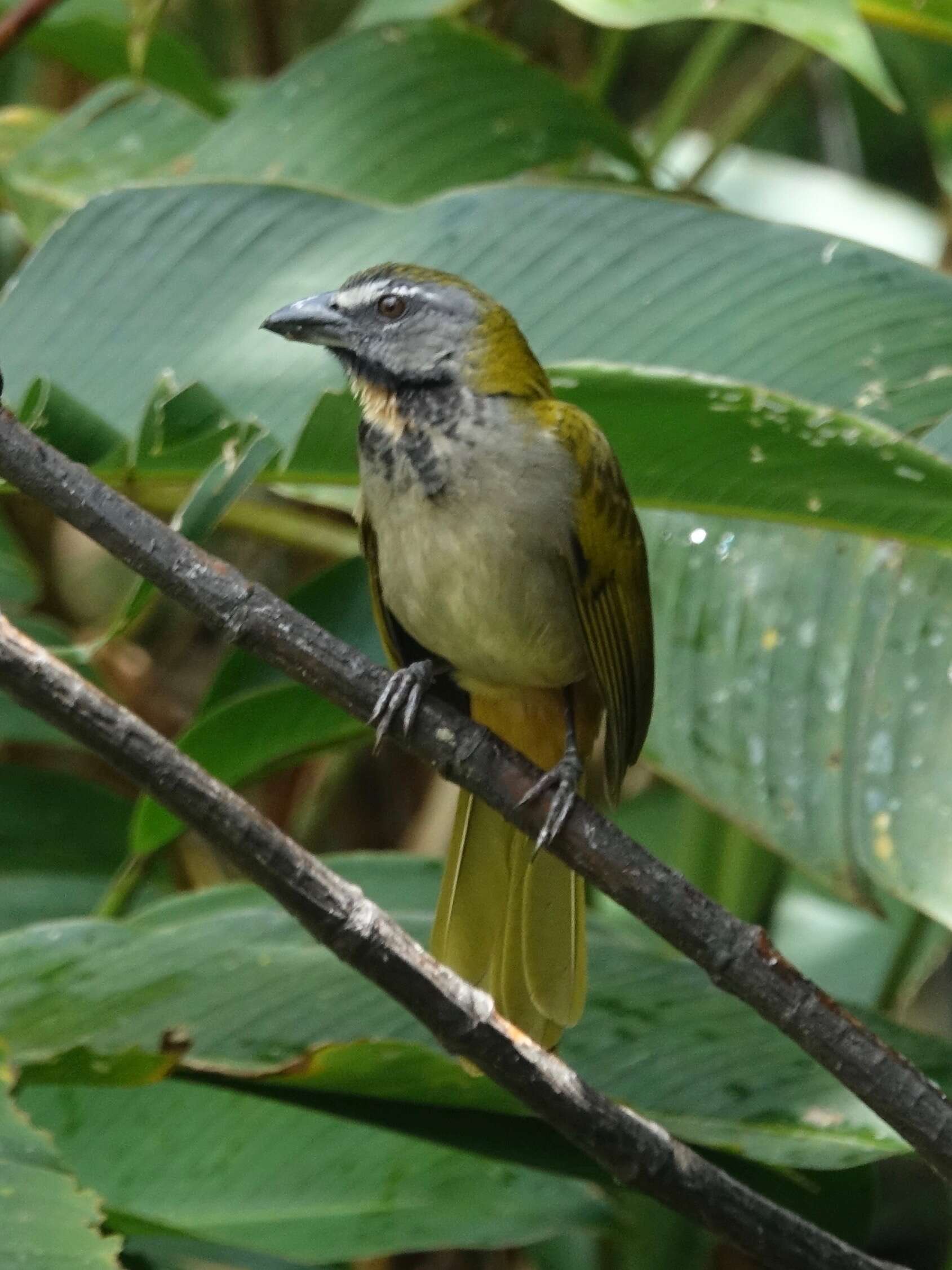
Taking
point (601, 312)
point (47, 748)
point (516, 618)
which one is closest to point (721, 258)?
point (601, 312)

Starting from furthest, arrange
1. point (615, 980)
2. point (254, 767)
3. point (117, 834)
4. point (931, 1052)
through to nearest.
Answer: point (117, 834), point (254, 767), point (615, 980), point (931, 1052)

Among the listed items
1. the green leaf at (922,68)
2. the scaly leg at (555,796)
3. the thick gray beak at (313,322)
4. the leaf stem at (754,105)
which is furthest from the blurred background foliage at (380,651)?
the green leaf at (922,68)

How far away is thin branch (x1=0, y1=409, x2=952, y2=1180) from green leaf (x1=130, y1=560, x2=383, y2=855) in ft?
1.95

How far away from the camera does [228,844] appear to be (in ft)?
4.92

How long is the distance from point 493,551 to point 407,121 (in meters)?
1.23

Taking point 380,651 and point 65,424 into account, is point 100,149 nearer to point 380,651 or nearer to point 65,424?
point 380,651

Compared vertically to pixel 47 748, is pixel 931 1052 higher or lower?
higher

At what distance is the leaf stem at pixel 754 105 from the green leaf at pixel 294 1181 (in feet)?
6.40

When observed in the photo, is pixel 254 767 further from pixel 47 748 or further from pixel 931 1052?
pixel 47 748

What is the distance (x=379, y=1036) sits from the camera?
210cm

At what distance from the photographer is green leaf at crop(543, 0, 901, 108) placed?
2080 mm

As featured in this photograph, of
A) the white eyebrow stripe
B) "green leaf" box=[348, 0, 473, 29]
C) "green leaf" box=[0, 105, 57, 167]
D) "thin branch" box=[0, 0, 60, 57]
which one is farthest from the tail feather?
"green leaf" box=[348, 0, 473, 29]

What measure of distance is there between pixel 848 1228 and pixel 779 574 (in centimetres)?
94

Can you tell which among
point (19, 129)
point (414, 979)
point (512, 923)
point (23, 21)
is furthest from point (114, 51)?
point (414, 979)
